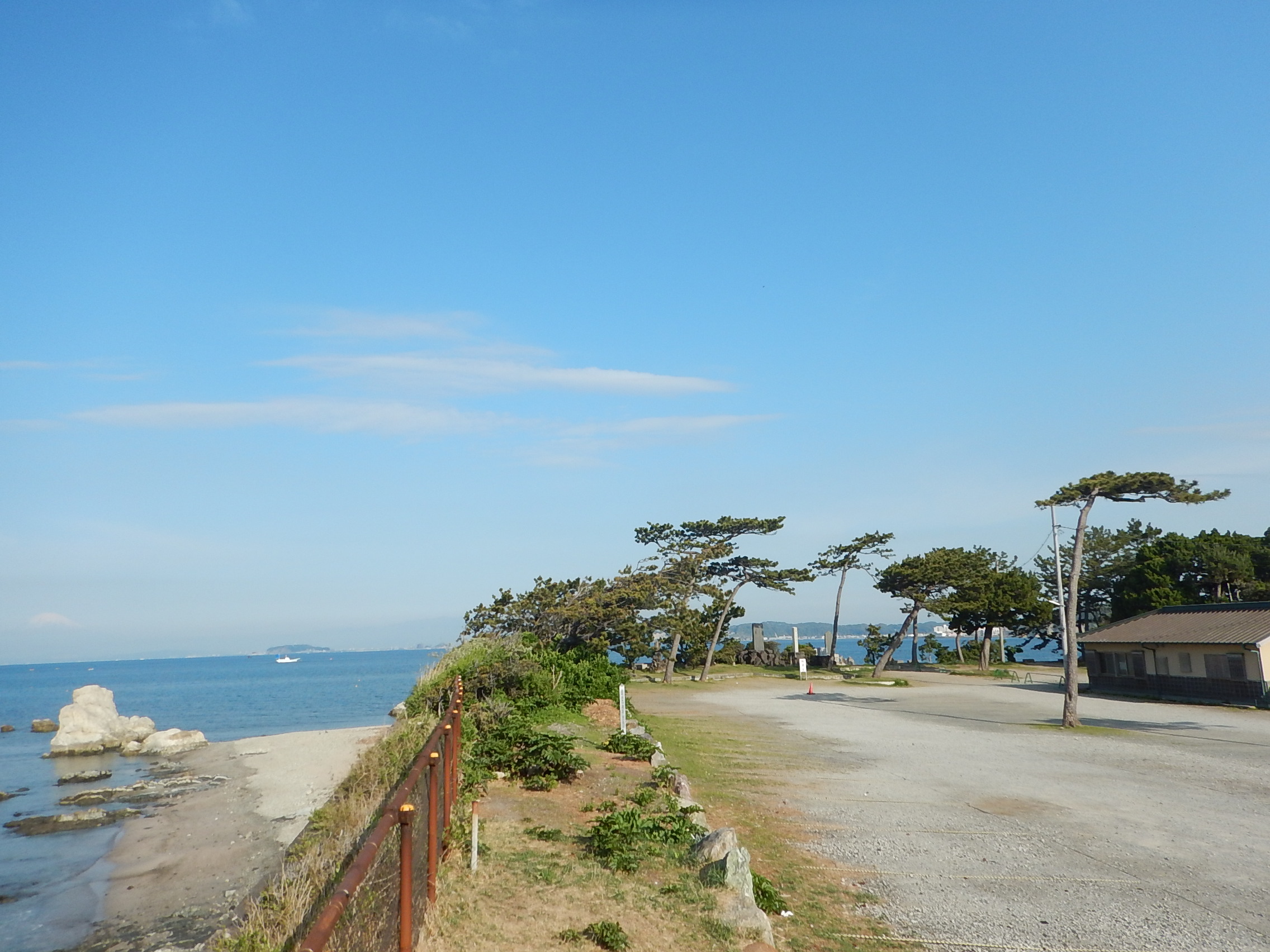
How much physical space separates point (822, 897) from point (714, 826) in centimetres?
287

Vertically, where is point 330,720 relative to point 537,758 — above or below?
below

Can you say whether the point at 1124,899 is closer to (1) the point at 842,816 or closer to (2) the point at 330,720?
(1) the point at 842,816

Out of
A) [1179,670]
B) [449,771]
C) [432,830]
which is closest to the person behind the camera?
[432,830]

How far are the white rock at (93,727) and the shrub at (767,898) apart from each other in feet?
123

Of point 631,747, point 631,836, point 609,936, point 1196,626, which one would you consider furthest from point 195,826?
point 1196,626

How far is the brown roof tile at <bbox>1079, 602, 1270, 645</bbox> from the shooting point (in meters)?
30.8

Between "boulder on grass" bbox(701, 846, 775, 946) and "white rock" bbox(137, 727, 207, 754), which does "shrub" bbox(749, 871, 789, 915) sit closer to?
"boulder on grass" bbox(701, 846, 775, 946)

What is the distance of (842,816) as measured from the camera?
1280 centimetres

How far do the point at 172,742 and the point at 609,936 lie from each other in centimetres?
3664

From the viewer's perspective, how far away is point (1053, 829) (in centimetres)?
1180

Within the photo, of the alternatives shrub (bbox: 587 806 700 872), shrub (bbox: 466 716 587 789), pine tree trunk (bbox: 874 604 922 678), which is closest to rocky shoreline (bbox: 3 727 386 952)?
shrub (bbox: 466 716 587 789)

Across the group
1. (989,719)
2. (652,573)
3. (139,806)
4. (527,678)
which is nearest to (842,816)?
(527,678)

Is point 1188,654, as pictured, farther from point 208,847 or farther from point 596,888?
point 208,847

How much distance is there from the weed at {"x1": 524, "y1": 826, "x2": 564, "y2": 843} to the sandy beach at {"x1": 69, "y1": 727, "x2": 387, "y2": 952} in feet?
16.0
